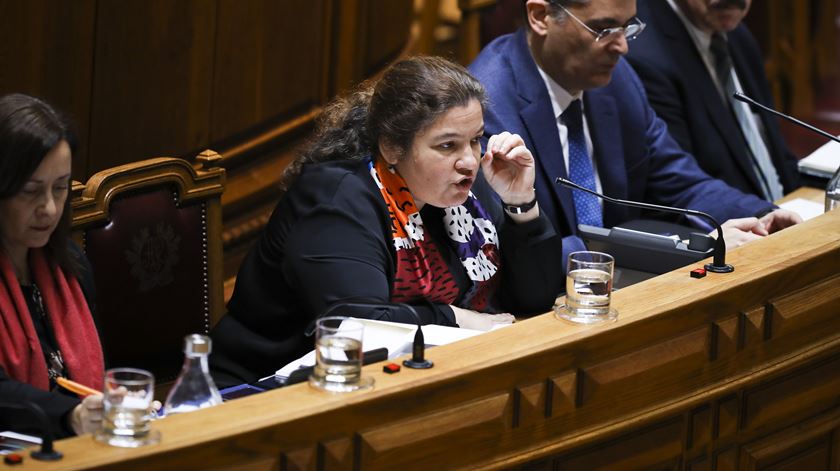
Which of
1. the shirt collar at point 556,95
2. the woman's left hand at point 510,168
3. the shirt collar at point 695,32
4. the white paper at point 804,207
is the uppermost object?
the shirt collar at point 695,32

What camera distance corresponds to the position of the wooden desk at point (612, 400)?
5.72ft

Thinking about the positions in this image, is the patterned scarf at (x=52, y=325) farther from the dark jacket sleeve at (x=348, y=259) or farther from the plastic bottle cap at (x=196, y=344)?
the plastic bottle cap at (x=196, y=344)

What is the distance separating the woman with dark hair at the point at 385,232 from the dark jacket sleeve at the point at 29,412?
582 millimetres

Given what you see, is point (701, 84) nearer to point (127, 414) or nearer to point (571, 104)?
point (571, 104)

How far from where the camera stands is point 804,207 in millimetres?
3650

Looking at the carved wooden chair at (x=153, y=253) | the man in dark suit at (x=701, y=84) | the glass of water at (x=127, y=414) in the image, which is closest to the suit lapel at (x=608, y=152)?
the man in dark suit at (x=701, y=84)

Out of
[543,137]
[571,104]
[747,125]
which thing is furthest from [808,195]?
[543,137]

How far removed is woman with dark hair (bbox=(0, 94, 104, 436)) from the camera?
215 cm

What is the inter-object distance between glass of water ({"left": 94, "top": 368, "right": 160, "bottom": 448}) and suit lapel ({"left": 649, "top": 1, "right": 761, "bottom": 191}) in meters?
2.58

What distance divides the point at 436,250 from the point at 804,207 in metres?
1.40

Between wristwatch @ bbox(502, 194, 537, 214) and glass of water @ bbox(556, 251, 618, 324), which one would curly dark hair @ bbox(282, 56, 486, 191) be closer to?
wristwatch @ bbox(502, 194, 537, 214)

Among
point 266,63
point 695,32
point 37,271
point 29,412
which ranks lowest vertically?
point 29,412

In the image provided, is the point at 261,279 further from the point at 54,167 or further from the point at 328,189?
the point at 54,167

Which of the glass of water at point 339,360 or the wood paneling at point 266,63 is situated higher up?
the wood paneling at point 266,63
